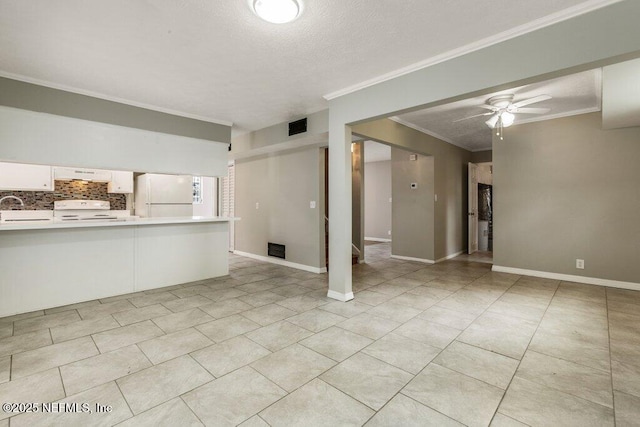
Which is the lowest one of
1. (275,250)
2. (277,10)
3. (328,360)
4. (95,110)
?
(328,360)

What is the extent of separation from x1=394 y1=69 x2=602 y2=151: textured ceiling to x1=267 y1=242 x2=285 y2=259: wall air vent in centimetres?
331

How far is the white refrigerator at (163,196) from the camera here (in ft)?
17.3

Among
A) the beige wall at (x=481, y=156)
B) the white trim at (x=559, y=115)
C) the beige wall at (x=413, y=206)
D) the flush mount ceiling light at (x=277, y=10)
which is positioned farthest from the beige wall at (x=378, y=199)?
the flush mount ceiling light at (x=277, y=10)

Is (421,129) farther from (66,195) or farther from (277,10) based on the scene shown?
(66,195)

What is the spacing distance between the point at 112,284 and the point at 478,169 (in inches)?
339

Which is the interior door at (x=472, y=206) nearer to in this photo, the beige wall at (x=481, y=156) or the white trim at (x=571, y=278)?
the beige wall at (x=481, y=156)

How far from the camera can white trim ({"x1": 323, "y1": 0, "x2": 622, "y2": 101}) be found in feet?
6.55

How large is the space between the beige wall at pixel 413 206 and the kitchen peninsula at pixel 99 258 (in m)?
3.86

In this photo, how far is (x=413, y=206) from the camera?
6.33 meters

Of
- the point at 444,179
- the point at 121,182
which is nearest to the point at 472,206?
the point at 444,179

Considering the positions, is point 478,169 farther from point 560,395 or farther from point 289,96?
point 560,395

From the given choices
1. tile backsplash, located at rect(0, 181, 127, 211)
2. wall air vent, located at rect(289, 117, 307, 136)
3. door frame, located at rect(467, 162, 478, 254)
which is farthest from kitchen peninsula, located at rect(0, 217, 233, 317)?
door frame, located at rect(467, 162, 478, 254)

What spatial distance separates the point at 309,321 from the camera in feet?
9.86

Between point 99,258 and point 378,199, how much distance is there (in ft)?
26.6
